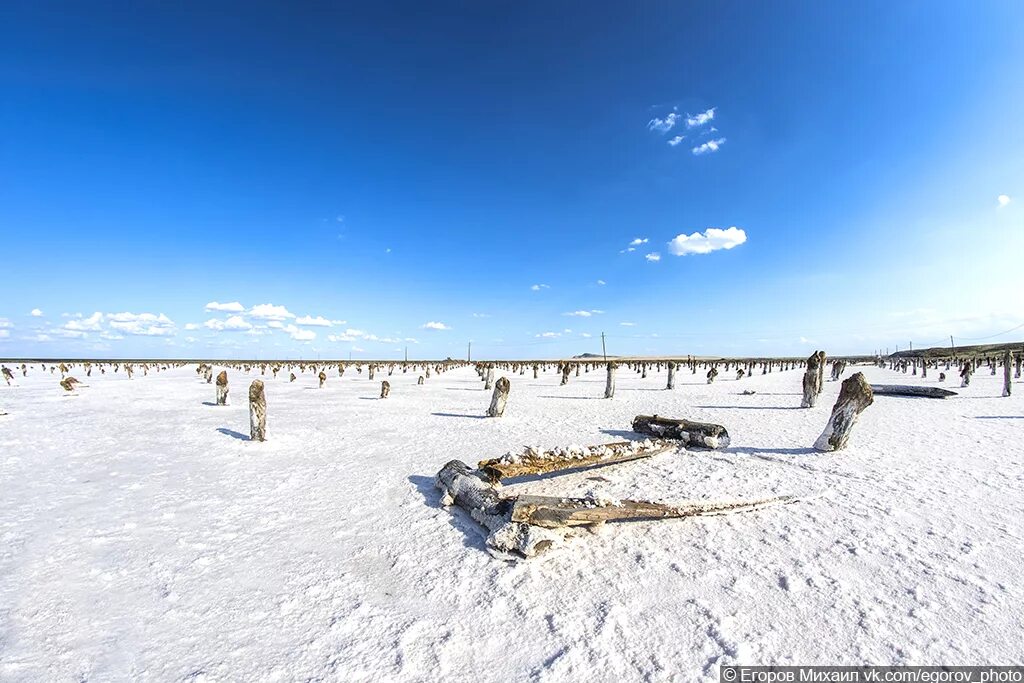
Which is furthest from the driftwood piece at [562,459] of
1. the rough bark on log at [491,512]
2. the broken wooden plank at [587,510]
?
the broken wooden plank at [587,510]

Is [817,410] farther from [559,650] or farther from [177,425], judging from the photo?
[177,425]

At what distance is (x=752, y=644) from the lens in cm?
315

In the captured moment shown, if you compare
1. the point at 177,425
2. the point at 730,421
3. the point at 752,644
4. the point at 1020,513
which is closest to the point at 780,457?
the point at 1020,513

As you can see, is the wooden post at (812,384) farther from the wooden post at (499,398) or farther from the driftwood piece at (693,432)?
the wooden post at (499,398)

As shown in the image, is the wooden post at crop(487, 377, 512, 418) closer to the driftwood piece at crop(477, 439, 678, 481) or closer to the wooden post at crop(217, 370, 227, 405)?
the driftwood piece at crop(477, 439, 678, 481)

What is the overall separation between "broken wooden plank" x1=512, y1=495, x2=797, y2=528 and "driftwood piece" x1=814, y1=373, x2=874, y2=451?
5.41 m

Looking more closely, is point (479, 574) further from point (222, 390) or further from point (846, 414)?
point (222, 390)

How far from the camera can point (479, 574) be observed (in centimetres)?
422

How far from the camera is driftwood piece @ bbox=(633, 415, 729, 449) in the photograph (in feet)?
29.7

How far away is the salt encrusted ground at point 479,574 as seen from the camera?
3121 mm

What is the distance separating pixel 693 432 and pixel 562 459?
13.2 ft

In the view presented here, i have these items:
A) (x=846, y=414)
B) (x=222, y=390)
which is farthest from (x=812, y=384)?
(x=222, y=390)

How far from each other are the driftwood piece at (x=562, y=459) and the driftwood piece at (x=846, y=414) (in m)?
3.53

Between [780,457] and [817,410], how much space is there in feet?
29.1
